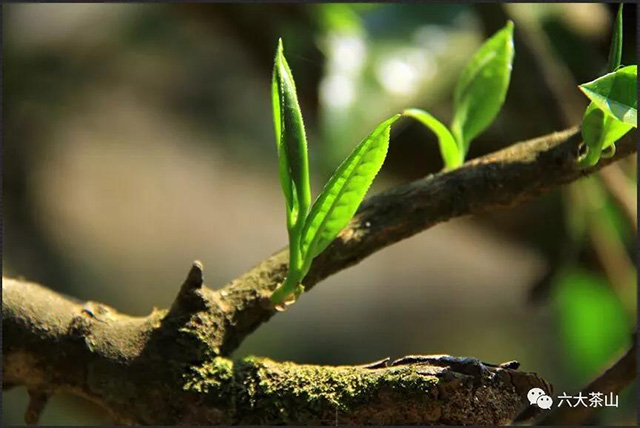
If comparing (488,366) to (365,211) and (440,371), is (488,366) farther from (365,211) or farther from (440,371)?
(365,211)

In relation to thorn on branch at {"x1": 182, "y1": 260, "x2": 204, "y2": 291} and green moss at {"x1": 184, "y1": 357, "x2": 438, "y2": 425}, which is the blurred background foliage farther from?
thorn on branch at {"x1": 182, "y1": 260, "x2": 204, "y2": 291}

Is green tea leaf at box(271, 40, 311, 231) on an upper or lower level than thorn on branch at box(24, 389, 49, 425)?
upper

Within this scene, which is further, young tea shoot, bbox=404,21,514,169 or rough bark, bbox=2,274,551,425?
young tea shoot, bbox=404,21,514,169

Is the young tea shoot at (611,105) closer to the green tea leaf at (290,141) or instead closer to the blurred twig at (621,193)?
the green tea leaf at (290,141)

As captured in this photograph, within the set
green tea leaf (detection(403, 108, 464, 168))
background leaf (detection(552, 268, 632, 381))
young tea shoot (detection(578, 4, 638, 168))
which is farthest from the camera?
background leaf (detection(552, 268, 632, 381))

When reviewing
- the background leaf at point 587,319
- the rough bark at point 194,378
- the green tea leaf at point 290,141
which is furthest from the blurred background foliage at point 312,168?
the green tea leaf at point 290,141

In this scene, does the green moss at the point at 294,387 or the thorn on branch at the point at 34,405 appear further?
the thorn on branch at the point at 34,405

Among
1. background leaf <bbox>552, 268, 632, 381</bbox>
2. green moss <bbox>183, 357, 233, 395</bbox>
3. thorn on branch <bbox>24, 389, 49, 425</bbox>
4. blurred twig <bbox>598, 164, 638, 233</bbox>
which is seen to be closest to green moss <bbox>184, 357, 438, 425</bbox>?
green moss <bbox>183, 357, 233, 395</bbox>

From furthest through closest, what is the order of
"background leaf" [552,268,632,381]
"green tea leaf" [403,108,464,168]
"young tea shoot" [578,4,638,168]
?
"background leaf" [552,268,632,381] → "green tea leaf" [403,108,464,168] → "young tea shoot" [578,4,638,168]

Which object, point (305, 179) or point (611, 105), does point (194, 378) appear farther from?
point (611, 105)
